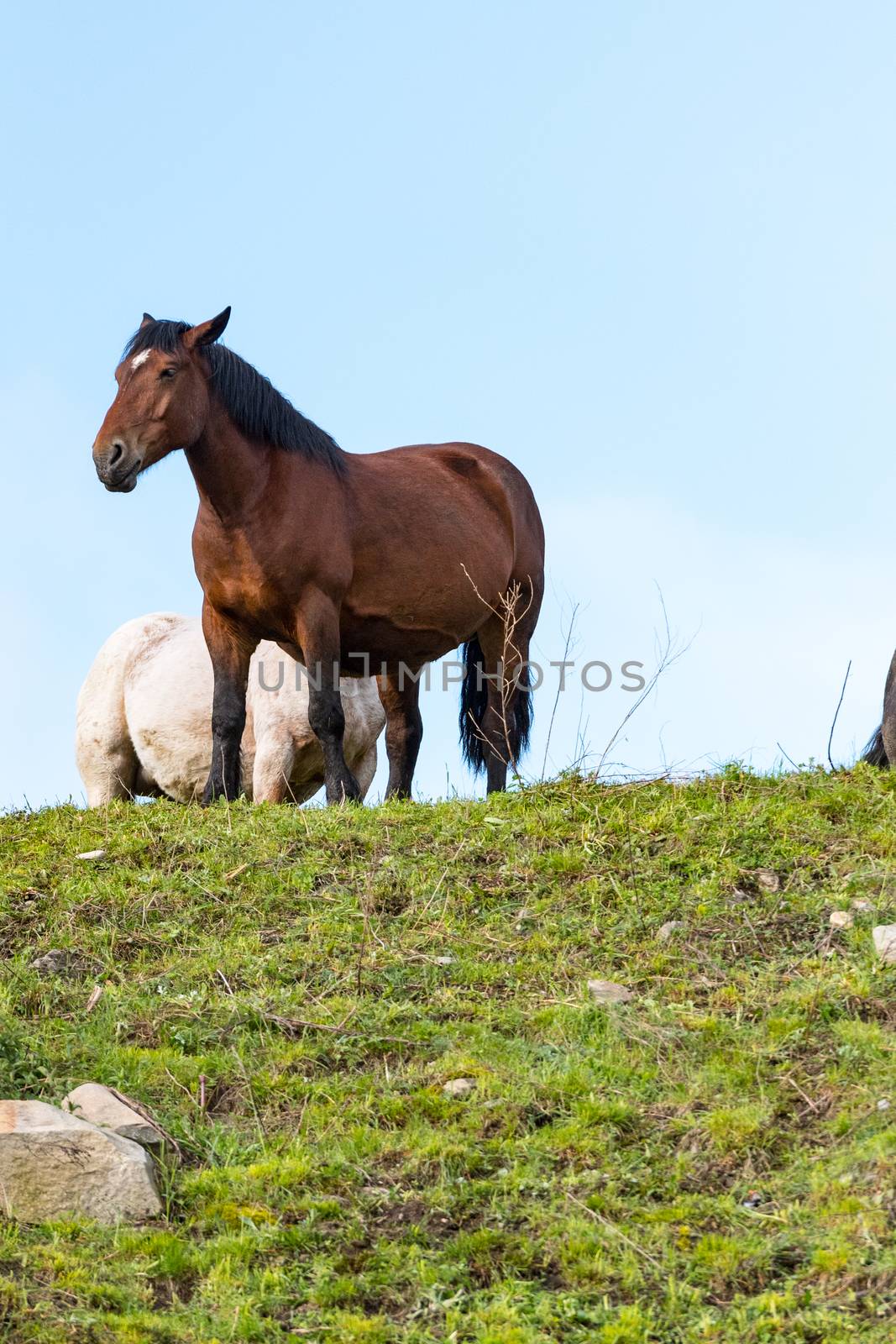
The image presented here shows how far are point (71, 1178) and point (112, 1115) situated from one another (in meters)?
0.44

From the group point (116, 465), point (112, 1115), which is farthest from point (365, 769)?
point (112, 1115)

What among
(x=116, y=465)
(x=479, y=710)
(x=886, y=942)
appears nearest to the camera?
(x=886, y=942)

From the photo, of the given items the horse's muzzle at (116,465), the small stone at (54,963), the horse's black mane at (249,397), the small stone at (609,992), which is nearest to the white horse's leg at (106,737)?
the horse's black mane at (249,397)

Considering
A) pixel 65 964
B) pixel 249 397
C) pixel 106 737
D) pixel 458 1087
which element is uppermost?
pixel 249 397

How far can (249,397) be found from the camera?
10000 mm

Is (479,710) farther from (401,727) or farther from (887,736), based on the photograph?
(887,736)

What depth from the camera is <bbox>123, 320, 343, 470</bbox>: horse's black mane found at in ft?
31.8

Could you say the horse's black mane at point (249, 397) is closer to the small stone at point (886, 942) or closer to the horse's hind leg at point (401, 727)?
the horse's hind leg at point (401, 727)

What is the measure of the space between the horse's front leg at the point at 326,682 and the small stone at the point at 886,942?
13.0ft

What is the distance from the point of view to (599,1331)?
443 centimetres

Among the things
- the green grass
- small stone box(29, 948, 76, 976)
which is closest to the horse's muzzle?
the green grass

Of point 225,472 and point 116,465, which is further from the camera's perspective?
point 225,472

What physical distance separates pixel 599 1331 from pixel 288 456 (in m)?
6.76

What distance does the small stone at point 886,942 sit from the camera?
6.47m
